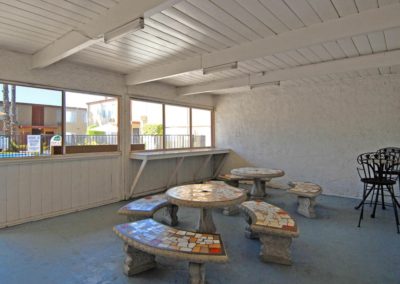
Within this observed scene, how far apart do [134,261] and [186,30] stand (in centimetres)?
246

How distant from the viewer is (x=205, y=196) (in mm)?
2740

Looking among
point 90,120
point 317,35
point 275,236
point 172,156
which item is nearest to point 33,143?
point 90,120

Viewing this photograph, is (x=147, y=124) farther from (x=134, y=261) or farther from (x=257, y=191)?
(x=134, y=261)

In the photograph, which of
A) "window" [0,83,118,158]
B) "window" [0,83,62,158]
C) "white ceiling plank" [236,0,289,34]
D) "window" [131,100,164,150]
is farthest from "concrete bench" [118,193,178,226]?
"white ceiling plank" [236,0,289,34]

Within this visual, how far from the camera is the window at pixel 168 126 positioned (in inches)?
205

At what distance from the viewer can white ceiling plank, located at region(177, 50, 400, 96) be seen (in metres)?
3.50

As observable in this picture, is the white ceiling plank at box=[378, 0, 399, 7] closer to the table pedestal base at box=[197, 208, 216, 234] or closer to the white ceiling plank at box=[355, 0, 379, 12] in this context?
the white ceiling plank at box=[355, 0, 379, 12]

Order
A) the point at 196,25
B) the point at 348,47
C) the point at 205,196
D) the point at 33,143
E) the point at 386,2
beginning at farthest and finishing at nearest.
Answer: the point at 33,143 < the point at 348,47 < the point at 205,196 < the point at 196,25 < the point at 386,2

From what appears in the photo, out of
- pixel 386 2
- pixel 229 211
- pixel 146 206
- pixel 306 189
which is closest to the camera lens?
pixel 386 2

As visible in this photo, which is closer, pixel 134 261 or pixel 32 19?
pixel 134 261

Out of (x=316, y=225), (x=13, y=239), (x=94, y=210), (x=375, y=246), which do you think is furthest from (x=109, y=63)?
(x=375, y=246)

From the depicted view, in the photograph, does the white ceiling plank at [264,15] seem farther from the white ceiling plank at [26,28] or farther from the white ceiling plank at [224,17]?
the white ceiling plank at [26,28]

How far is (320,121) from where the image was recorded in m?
5.43

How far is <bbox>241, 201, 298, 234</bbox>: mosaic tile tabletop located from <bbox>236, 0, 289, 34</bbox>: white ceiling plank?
2.08 meters
